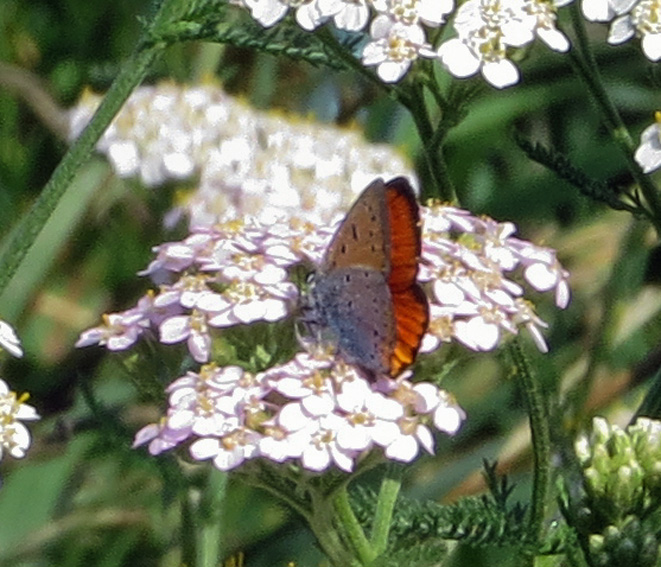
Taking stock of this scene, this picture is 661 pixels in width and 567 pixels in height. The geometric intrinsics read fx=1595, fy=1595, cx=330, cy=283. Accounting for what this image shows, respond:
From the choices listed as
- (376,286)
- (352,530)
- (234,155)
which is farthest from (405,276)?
(234,155)

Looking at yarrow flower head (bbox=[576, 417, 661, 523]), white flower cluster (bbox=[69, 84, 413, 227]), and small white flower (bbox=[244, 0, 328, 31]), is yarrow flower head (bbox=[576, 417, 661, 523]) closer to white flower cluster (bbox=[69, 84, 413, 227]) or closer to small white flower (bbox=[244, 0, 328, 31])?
small white flower (bbox=[244, 0, 328, 31])

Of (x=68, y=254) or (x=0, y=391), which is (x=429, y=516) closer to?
(x=0, y=391)

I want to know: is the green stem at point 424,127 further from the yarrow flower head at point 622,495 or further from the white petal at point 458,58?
the yarrow flower head at point 622,495

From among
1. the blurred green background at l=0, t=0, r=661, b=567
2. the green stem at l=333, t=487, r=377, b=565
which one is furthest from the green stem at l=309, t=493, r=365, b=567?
the blurred green background at l=0, t=0, r=661, b=567

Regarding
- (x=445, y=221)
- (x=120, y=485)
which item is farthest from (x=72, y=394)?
(x=445, y=221)

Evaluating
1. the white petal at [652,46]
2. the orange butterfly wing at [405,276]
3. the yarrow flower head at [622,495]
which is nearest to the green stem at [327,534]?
the orange butterfly wing at [405,276]

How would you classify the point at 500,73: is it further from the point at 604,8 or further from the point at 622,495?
the point at 622,495
